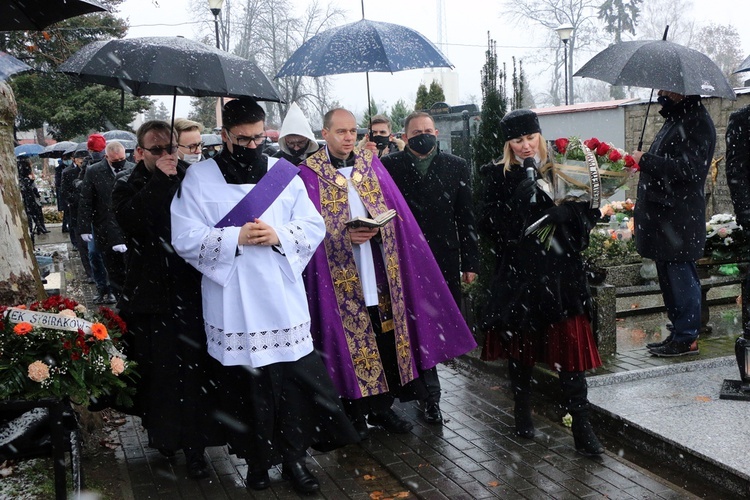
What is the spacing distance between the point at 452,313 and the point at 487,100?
2188 millimetres

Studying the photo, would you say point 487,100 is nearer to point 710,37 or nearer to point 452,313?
point 452,313

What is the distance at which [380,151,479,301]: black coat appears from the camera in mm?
6090

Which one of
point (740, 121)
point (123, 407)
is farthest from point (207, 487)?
point (740, 121)

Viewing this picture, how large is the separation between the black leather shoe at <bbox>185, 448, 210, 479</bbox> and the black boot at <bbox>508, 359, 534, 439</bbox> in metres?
1.95

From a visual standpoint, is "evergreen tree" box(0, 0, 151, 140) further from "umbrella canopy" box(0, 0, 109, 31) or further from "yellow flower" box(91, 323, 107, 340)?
"yellow flower" box(91, 323, 107, 340)

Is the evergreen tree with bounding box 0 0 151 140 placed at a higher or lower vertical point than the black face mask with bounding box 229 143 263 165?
higher

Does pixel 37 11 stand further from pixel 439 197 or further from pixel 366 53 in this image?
pixel 439 197

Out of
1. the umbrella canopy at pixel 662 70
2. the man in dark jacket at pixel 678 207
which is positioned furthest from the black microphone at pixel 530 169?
the man in dark jacket at pixel 678 207

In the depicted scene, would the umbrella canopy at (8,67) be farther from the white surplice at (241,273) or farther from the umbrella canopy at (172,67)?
the white surplice at (241,273)

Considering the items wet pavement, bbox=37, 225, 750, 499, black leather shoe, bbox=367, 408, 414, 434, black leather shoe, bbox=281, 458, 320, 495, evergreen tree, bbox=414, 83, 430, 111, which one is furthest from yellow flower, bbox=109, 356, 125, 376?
evergreen tree, bbox=414, 83, 430, 111

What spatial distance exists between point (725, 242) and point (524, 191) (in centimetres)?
333

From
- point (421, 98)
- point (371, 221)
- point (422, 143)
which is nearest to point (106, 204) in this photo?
point (422, 143)

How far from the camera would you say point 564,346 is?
507cm

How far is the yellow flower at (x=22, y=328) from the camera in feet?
13.3
